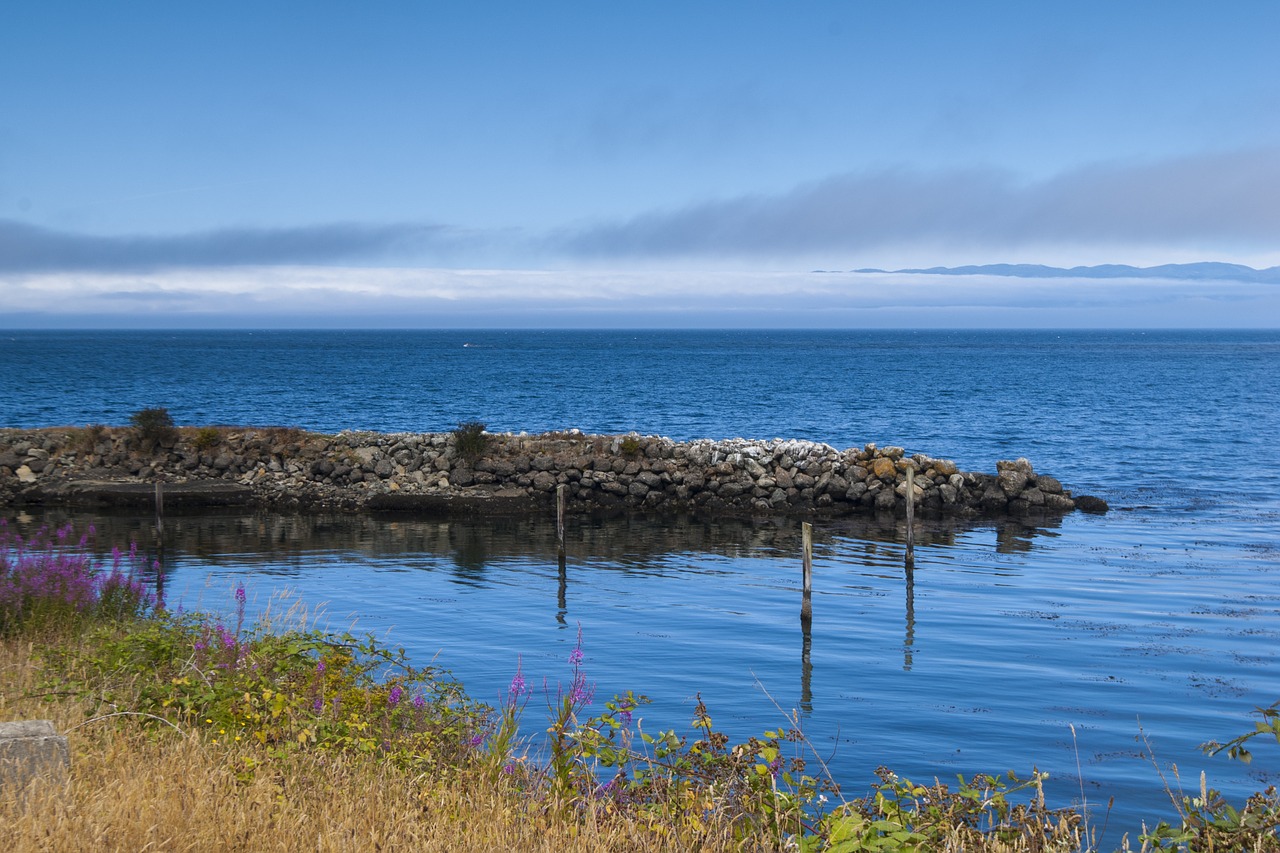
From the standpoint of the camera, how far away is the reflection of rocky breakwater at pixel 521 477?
3491cm

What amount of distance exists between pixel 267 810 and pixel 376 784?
2.96ft

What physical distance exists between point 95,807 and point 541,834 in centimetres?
247

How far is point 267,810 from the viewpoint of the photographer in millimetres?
6711

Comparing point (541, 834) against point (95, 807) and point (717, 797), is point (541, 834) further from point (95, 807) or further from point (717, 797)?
point (95, 807)

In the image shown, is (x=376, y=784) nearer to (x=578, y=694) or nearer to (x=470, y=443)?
(x=578, y=694)

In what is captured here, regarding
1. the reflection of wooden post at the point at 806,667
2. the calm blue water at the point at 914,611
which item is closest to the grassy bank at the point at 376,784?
the calm blue water at the point at 914,611

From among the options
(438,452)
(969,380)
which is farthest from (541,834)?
(969,380)

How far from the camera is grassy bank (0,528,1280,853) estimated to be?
250 inches

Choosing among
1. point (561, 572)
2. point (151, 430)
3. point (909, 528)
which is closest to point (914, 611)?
point (909, 528)

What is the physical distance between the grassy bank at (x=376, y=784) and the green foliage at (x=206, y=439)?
28432 millimetres

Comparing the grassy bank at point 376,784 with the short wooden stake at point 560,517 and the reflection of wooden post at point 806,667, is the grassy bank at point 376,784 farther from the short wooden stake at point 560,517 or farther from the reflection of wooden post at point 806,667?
the short wooden stake at point 560,517

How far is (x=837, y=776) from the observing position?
487 inches

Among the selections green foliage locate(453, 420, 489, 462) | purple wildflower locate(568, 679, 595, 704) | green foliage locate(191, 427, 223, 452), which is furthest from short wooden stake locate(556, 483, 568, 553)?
green foliage locate(191, 427, 223, 452)

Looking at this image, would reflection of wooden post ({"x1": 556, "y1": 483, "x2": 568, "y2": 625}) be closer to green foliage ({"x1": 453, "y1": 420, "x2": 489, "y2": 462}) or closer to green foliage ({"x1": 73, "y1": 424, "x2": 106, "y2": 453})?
green foliage ({"x1": 453, "y1": 420, "x2": 489, "y2": 462})
